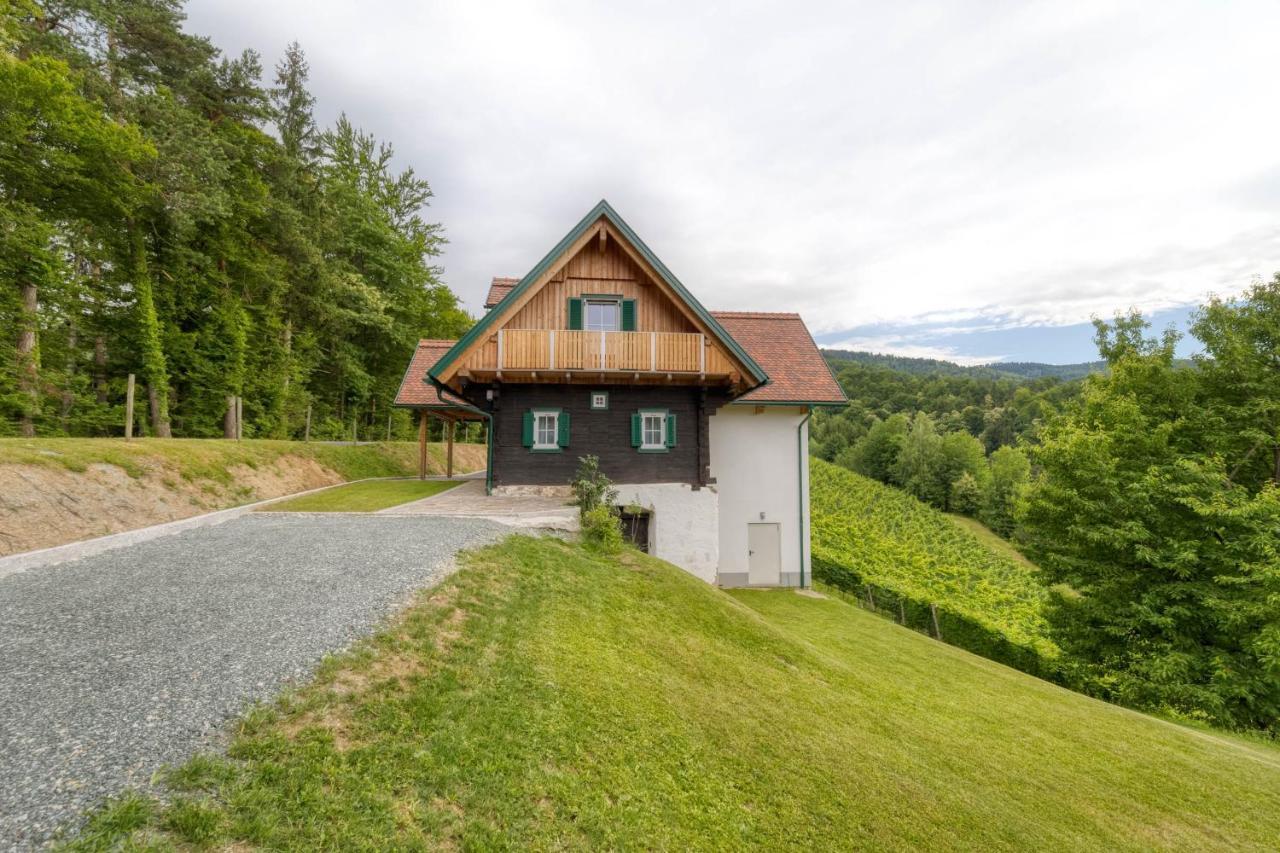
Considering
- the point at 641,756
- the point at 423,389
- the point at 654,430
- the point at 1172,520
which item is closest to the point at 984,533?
the point at 1172,520

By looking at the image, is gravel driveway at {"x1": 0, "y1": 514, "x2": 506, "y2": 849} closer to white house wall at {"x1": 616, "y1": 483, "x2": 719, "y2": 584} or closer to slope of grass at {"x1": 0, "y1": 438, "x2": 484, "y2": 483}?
slope of grass at {"x1": 0, "y1": 438, "x2": 484, "y2": 483}

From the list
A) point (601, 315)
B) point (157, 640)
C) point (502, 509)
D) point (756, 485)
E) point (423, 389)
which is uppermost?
point (601, 315)

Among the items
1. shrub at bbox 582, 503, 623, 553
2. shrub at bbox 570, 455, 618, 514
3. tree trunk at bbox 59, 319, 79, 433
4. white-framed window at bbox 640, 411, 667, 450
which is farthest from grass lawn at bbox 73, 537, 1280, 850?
tree trunk at bbox 59, 319, 79, 433

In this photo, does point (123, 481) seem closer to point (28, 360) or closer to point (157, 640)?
point (28, 360)

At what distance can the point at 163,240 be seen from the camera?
19.6m

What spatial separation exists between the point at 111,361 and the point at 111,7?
13.1m

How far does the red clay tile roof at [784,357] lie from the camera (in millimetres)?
15336

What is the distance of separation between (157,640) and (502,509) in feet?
24.0

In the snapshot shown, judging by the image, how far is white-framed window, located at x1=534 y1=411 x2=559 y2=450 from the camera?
14.3 m

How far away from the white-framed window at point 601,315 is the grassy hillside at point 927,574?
13.5 metres

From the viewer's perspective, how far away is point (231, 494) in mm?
13641

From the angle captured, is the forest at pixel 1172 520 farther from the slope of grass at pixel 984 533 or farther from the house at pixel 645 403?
the slope of grass at pixel 984 533

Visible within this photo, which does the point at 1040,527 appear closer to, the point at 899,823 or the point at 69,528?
the point at 899,823

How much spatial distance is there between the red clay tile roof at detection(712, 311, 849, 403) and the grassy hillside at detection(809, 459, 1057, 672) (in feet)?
28.2
